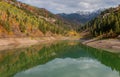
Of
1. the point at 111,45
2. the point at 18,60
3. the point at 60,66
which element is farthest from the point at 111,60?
the point at 111,45

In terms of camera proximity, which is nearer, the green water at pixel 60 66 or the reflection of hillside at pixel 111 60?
the green water at pixel 60 66

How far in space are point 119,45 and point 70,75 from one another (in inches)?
2372

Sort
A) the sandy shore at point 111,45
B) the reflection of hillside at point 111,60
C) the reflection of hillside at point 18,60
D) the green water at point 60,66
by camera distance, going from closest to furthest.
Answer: the green water at point 60,66 < the reflection of hillside at point 18,60 < the reflection of hillside at point 111,60 < the sandy shore at point 111,45

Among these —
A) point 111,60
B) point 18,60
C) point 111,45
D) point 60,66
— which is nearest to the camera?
point 60,66

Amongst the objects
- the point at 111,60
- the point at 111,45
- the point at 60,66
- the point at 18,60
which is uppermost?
the point at 60,66

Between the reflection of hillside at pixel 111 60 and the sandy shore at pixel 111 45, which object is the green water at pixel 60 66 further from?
the sandy shore at pixel 111 45

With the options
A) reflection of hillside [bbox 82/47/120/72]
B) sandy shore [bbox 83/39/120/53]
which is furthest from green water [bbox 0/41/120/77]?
sandy shore [bbox 83/39/120/53]

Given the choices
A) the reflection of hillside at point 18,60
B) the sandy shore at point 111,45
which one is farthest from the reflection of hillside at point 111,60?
the reflection of hillside at point 18,60

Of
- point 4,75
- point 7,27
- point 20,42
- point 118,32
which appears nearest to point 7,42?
point 20,42

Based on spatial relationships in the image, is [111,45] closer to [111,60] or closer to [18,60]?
[111,60]

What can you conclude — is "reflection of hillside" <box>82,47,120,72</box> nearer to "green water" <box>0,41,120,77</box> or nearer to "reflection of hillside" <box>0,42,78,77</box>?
"green water" <box>0,41,120,77</box>

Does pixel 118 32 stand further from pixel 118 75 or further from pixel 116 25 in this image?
pixel 118 75

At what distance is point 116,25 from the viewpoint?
162 m

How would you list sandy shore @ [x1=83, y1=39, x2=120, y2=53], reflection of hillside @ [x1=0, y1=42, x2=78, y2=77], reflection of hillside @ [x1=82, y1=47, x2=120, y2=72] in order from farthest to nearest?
sandy shore @ [x1=83, y1=39, x2=120, y2=53]
reflection of hillside @ [x1=82, y1=47, x2=120, y2=72]
reflection of hillside @ [x1=0, y1=42, x2=78, y2=77]
